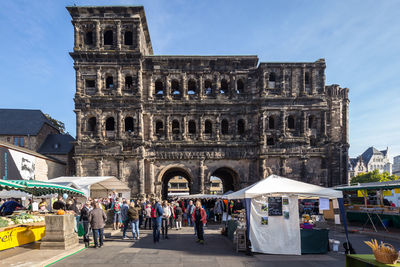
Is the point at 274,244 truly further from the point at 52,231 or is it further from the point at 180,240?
the point at 52,231

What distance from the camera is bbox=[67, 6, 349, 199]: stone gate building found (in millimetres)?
27078

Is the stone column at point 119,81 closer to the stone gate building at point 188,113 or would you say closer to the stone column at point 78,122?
the stone gate building at point 188,113

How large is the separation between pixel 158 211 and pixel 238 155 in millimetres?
16540

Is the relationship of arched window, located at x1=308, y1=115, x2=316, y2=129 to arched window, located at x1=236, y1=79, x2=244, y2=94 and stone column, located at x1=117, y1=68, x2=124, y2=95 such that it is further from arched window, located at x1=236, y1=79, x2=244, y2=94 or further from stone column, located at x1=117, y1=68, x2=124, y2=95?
stone column, located at x1=117, y1=68, x2=124, y2=95

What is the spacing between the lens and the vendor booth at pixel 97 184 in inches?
664

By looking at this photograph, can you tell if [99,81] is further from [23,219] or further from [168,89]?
[23,219]

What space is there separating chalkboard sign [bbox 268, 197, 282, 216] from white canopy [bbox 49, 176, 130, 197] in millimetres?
11339

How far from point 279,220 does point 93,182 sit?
12.4 metres

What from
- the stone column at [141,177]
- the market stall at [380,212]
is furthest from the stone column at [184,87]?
the market stall at [380,212]

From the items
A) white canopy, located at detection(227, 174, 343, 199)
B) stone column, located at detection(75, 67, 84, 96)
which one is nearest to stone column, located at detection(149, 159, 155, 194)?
stone column, located at detection(75, 67, 84, 96)

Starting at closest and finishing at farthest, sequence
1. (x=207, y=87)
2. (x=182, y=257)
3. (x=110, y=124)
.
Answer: (x=182, y=257) → (x=110, y=124) → (x=207, y=87)

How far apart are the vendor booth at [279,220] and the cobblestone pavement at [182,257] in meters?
0.42

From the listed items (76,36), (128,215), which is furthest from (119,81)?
(128,215)

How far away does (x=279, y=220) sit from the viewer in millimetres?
10352
